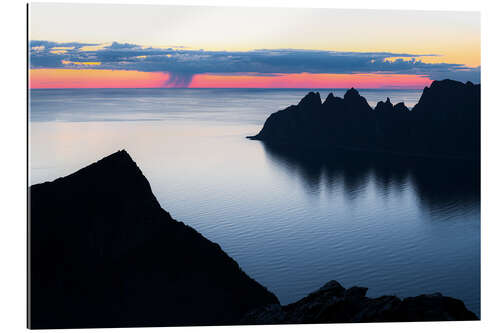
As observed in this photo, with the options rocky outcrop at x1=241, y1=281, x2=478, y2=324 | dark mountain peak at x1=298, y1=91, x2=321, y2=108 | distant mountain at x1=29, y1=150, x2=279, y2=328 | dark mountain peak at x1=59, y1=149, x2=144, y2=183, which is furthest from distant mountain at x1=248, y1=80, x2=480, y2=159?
rocky outcrop at x1=241, y1=281, x2=478, y2=324

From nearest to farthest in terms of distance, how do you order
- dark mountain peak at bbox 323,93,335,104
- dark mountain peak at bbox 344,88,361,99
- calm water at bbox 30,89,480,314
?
calm water at bbox 30,89,480,314, dark mountain peak at bbox 344,88,361,99, dark mountain peak at bbox 323,93,335,104

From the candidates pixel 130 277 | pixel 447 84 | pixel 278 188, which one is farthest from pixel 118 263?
pixel 447 84

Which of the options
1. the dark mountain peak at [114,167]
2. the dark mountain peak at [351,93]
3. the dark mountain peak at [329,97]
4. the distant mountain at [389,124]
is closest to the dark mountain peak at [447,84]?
the distant mountain at [389,124]

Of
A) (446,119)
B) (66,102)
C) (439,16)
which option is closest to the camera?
(66,102)

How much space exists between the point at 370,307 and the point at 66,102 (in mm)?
5025

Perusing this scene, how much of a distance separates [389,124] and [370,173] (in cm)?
103

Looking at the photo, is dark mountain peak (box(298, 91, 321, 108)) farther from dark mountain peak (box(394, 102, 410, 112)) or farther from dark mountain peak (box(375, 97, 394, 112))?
dark mountain peak (box(394, 102, 410, 112))

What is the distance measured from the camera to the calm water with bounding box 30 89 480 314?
8953 millimetres

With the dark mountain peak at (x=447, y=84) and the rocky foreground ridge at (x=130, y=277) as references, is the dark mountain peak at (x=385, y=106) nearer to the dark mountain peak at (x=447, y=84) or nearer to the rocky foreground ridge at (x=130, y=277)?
the dark mountain peak at (x=447, y=84)

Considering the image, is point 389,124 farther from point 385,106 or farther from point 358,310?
point 358,310

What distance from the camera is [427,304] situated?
7996 mm
